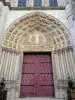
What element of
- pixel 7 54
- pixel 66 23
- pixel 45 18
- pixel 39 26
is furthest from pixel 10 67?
pixel 66 23

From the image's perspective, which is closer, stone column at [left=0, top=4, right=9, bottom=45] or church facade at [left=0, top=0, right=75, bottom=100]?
church facade at [left=0, top=0, right=75, bottom=100]

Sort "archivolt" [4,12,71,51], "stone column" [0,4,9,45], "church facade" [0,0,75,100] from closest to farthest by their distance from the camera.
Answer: "church facade" [0,0,75,100] < "stone column" [0,4,9,45] < "archivolt" [4,12,71,51]

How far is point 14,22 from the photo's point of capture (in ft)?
16.7

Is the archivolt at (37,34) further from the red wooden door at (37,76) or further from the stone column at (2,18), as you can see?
the red wooden door at (37,76)

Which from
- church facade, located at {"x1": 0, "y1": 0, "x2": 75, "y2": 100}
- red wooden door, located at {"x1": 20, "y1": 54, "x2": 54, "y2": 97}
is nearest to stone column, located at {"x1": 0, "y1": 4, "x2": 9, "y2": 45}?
church facade, located at {"x1": 0, "y1": 0, "x2": 75, "y2": 100}

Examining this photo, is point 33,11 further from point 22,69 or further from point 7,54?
point 22,69

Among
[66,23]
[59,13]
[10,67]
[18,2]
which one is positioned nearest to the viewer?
[10,67]

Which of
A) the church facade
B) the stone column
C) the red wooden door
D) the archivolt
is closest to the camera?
the church facade

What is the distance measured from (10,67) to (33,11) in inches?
122

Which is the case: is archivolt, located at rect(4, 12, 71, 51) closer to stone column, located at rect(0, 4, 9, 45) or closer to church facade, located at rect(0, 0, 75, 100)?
church facade, located at rect(0, 0, 75, 100)

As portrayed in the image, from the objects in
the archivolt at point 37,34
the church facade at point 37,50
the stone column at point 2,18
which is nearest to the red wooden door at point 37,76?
the church facade at point 37,50

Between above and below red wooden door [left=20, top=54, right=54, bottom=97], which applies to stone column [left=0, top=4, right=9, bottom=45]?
above

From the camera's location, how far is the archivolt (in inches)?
192

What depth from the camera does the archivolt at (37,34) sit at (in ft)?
16.0
